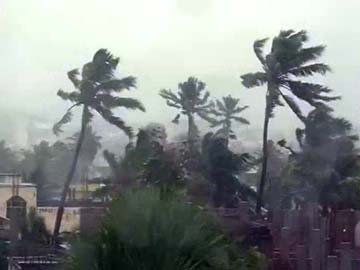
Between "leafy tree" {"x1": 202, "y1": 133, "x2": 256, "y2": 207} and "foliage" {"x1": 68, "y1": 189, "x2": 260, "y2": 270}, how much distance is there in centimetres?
1047

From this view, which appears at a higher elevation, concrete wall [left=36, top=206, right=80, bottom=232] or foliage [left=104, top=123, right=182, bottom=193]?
foliage [left=104, top=123, right=182, bottom=193]

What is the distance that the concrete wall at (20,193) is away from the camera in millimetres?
20875

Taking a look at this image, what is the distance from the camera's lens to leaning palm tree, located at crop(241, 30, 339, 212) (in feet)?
67.2

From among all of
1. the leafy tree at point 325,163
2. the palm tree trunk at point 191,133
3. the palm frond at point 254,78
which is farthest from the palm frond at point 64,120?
the leafy tree at point 325,163

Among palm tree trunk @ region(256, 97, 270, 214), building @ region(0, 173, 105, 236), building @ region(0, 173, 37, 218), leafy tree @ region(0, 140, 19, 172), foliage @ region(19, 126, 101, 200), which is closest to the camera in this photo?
building @ region(0, 173, 105, 236)

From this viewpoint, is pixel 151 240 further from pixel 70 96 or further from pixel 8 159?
pixel 8 159

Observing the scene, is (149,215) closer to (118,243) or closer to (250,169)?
(118,243)

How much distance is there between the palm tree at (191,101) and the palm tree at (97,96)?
4.28ft

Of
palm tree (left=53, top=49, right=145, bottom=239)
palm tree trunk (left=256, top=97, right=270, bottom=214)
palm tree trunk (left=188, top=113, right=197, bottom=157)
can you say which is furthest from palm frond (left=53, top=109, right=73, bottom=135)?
palm tree trunk (left=256, top=97, right=270, bottom=214)

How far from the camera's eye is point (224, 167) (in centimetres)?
2059

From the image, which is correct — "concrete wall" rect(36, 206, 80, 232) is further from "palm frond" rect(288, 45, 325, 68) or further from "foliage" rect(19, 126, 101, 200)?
"palm frond" rect(288, 45, 325, 68)

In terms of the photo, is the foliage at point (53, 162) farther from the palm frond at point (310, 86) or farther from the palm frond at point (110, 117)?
the palm frond at point (310, 86)

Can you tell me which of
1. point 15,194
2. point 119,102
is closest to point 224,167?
point 119,102

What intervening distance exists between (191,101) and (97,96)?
8.35 feet
